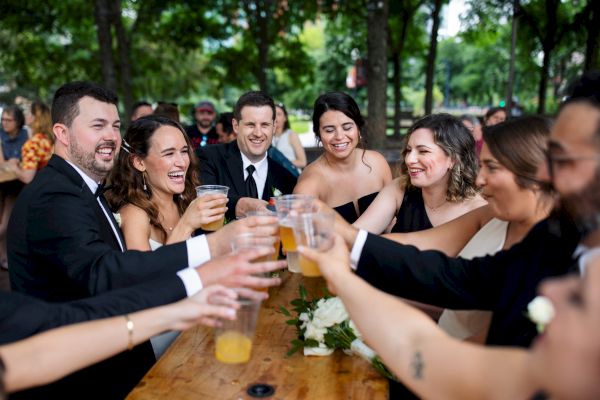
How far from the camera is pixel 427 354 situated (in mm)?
1495

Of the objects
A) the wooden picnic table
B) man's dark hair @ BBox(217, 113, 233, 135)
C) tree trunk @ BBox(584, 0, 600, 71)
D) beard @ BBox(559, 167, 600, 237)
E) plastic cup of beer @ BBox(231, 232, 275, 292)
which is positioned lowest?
the wooden picnic table

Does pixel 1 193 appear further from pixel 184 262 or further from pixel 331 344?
pixel 331 344

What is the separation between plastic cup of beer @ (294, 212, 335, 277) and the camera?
6.92 feet

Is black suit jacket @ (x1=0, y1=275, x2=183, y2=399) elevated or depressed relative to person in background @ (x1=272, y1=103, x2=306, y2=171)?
depressed

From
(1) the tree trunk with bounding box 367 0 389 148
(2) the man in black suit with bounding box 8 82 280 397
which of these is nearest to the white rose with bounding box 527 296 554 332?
(2) the man in black suit with bounding box 8 82 280 397

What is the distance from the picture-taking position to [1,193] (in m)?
7.93

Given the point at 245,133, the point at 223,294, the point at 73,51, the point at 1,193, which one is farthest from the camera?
the point at 73,51

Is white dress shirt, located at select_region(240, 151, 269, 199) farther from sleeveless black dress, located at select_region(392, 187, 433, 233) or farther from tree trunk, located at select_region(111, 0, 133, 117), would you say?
tree trunk, located at select_region(111, 0, 133, 117)

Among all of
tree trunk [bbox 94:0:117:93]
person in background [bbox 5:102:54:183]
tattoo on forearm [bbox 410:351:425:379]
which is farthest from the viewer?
tree trunk [bbox 94:0:117:93]

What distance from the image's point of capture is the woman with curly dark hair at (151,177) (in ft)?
11.2

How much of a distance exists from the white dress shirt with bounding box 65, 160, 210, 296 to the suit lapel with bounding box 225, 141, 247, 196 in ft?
6.98

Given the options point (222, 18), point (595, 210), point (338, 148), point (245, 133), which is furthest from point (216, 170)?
point (222, 18)

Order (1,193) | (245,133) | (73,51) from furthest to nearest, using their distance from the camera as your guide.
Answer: (73,51) < (1,193) < (245,133)

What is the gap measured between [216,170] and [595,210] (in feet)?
13.9
